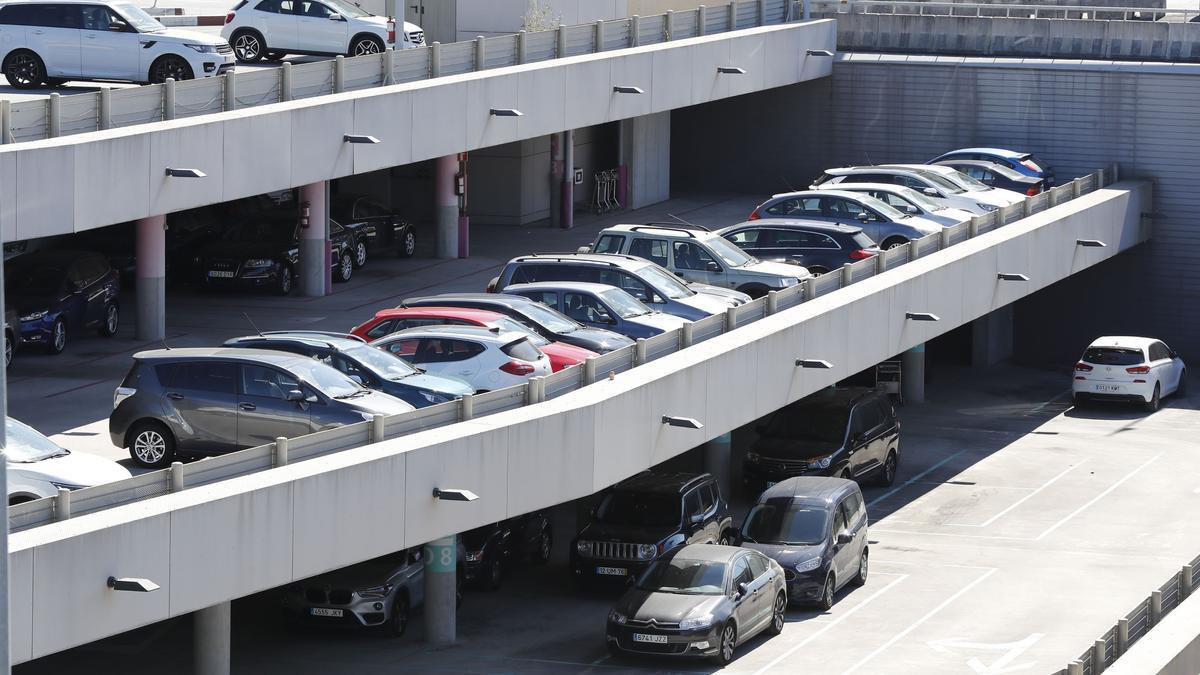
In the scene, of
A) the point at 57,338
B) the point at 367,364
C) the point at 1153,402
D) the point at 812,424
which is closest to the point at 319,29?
the point at 57,338

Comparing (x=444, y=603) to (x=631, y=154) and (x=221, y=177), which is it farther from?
(x=631, y=154)

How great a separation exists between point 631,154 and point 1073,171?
35.9 feet

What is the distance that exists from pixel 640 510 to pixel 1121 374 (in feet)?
59.5

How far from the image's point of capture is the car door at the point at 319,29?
38.8 meters

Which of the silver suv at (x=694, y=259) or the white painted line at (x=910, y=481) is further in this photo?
the white painted line at (x=910, y=481)

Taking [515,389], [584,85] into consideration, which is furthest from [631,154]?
[515,389]

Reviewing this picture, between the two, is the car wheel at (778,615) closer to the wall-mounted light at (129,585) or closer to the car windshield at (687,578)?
the car windshield at (687,578)

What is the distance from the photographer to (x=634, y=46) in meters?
43.4

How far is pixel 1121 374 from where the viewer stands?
42.8 metres

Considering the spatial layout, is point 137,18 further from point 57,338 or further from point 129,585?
point 129,585

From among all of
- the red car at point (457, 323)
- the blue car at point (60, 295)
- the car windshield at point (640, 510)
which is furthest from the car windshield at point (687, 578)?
the blue car at point (60, 295)

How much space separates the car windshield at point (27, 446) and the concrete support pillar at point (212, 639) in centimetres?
259

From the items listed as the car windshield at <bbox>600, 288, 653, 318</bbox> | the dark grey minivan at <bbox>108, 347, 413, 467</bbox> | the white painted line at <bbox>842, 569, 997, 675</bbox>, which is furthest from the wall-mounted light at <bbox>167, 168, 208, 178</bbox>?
the white painted line at <bbox>842, 569, 997, 675</bbox>

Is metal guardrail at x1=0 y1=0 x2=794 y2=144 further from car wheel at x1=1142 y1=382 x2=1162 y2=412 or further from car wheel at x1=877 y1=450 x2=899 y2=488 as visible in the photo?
car wheel at x1=1142 y1=382 x2=1162 y2=412
